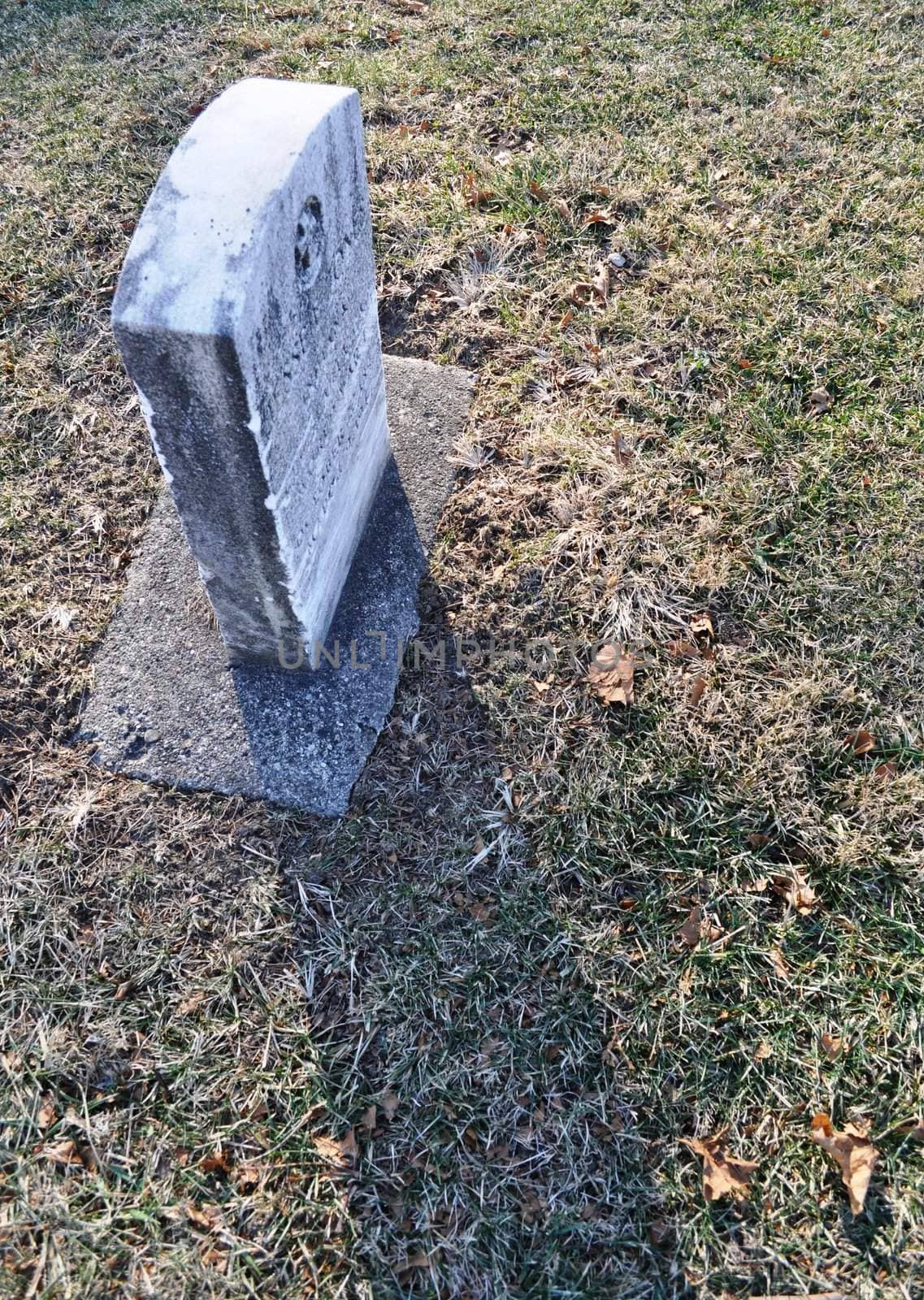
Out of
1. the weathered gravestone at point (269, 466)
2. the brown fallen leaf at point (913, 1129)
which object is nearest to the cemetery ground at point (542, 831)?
the brown fallen leaf at point (913, 1129)

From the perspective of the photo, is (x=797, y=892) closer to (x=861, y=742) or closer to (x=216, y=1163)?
(x=861, y=742)

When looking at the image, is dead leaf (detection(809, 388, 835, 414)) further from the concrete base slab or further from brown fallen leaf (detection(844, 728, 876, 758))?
the concrete base slab

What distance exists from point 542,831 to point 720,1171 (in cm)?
100

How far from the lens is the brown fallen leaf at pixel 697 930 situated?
2.47 meters

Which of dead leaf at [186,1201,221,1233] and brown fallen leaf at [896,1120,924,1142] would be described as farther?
brown fallen leaf at [896,1120,924,1142]

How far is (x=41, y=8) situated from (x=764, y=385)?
17.7 feet

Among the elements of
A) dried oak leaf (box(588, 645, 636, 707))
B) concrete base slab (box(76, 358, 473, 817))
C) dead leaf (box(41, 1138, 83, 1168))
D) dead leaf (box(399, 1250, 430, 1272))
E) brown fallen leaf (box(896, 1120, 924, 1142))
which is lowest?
brown fallen leaf (box(896, 1120, 924, 1142))

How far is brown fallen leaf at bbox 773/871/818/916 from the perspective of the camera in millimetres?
2506

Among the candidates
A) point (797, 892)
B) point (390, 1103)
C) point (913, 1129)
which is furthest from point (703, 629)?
point (390, 1103)

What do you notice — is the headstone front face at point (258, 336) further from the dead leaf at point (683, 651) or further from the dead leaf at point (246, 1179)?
the dead leaf at point (246, 1179)

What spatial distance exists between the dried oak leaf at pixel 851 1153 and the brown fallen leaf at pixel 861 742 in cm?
111

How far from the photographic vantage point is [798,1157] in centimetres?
217

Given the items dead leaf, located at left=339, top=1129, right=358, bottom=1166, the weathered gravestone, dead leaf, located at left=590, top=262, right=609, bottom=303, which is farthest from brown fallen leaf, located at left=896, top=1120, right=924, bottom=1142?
dead leaf, located at left=590, top=262, right=609, bottom=303

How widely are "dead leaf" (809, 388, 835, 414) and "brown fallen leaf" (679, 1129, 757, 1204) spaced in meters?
2.82
